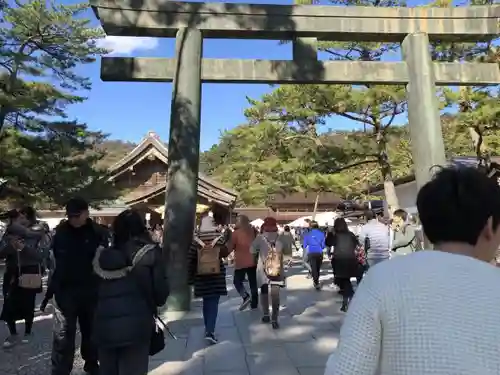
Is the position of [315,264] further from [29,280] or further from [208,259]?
[29,280]

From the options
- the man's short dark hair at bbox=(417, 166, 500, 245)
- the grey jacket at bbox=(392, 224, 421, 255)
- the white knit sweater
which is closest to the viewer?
the white knit sweater

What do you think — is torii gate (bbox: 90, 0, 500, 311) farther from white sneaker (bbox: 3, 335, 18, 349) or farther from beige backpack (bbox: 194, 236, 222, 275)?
white sneaker (bbox: 3, 335, 18, 349)

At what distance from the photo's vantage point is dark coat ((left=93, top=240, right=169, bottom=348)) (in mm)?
3178

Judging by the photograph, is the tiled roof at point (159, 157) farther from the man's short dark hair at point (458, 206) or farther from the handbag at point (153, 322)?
the man's short dark hair at point (458, 206)

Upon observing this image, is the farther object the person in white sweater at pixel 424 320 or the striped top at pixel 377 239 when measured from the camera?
the striped top at pixel 377 239

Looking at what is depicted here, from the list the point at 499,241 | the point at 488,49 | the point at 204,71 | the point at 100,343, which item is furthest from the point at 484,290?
the point at 488,49

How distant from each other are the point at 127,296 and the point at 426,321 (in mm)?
2408

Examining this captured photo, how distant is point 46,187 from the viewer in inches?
677

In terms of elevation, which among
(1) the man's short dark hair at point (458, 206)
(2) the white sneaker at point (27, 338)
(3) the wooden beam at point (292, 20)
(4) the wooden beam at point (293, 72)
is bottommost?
(2) the white sneaker at point (27, 338)

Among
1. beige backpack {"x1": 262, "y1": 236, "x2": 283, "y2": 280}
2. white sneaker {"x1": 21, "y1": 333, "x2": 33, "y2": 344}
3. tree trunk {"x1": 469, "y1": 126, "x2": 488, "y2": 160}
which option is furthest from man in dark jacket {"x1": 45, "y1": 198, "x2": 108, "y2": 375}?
tree trunk {"x1": 469, "y1": 126, "x2": 488, "y2": 160}

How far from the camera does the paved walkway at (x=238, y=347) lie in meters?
4.79

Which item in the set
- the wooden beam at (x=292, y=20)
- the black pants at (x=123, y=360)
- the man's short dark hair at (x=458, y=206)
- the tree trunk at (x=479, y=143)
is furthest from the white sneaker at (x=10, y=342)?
the tree trunk at (x=479, y=143)

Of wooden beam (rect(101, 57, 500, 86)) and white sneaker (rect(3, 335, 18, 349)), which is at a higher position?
wooden beam (rect(101, 57, 500, 86))

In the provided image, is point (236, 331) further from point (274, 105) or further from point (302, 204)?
point (302, 204)
